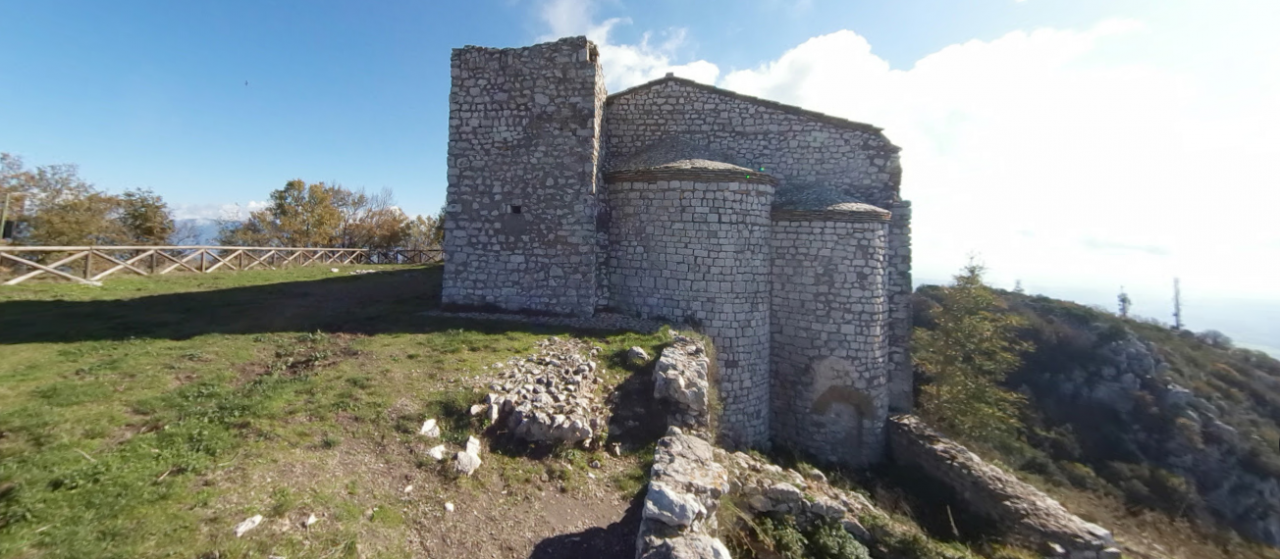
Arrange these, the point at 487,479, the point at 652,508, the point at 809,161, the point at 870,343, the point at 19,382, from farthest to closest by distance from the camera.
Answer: the point at 809,161
the point at 870,343
the point at 19,382
the point at 487,479
the point at 652,508

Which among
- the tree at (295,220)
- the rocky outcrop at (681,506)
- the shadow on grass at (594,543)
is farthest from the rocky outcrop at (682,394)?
the tree at (295,220)

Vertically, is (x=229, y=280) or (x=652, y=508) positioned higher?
(x=229, y=280)

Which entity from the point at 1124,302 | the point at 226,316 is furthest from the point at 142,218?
the point at 1124,302

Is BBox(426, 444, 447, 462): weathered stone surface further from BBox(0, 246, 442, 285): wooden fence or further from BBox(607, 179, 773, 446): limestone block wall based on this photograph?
BBox(0, 246, 442, 285): wooden fence

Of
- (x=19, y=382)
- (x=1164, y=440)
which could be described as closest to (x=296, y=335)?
(x=19, y=382)

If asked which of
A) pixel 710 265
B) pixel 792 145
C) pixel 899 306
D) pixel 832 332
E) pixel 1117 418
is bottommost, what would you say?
pixel 1117 418

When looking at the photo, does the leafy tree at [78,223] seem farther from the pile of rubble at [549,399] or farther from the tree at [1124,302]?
the tree at [1124,302]

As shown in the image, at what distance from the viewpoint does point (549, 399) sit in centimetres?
733

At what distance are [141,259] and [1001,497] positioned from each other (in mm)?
26184

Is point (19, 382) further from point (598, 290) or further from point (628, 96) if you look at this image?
point (628, 96)

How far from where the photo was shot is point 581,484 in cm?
629

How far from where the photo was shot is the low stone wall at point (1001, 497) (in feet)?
26.5

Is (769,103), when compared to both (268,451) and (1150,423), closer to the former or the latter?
(268,451)

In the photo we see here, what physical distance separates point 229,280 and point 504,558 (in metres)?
17.3
